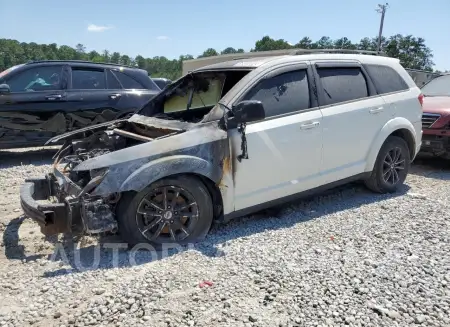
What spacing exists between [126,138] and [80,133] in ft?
2.28

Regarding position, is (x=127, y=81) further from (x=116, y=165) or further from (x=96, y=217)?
(x=96, y=217)

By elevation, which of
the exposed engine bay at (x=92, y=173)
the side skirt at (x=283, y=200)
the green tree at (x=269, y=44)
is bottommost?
the side skirt at (x=283, y=200)

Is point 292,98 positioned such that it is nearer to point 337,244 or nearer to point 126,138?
point 337,244

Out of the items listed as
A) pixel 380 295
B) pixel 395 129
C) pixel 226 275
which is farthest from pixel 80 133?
pixel 395 129

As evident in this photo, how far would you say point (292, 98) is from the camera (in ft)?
13.8

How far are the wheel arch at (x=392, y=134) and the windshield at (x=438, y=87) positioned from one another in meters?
3.24

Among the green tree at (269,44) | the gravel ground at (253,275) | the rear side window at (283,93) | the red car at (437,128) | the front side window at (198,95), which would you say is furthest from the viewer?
the green tree at (269,44)

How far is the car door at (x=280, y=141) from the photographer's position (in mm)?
3842

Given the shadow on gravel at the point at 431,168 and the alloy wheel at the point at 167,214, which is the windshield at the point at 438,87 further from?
the alloy wheel at the point at 167,214

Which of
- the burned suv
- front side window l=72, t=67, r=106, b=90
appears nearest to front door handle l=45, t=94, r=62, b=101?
front side window l=72, t=67, r=106, b=90

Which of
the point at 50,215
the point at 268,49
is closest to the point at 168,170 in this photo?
the point at 50,215

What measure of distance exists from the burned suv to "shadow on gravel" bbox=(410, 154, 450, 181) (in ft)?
5.22

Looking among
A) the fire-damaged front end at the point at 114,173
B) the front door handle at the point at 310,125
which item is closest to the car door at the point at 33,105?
the fire-damaged front end at the point at 114,173

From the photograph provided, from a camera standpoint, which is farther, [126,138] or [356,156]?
[356,156]
